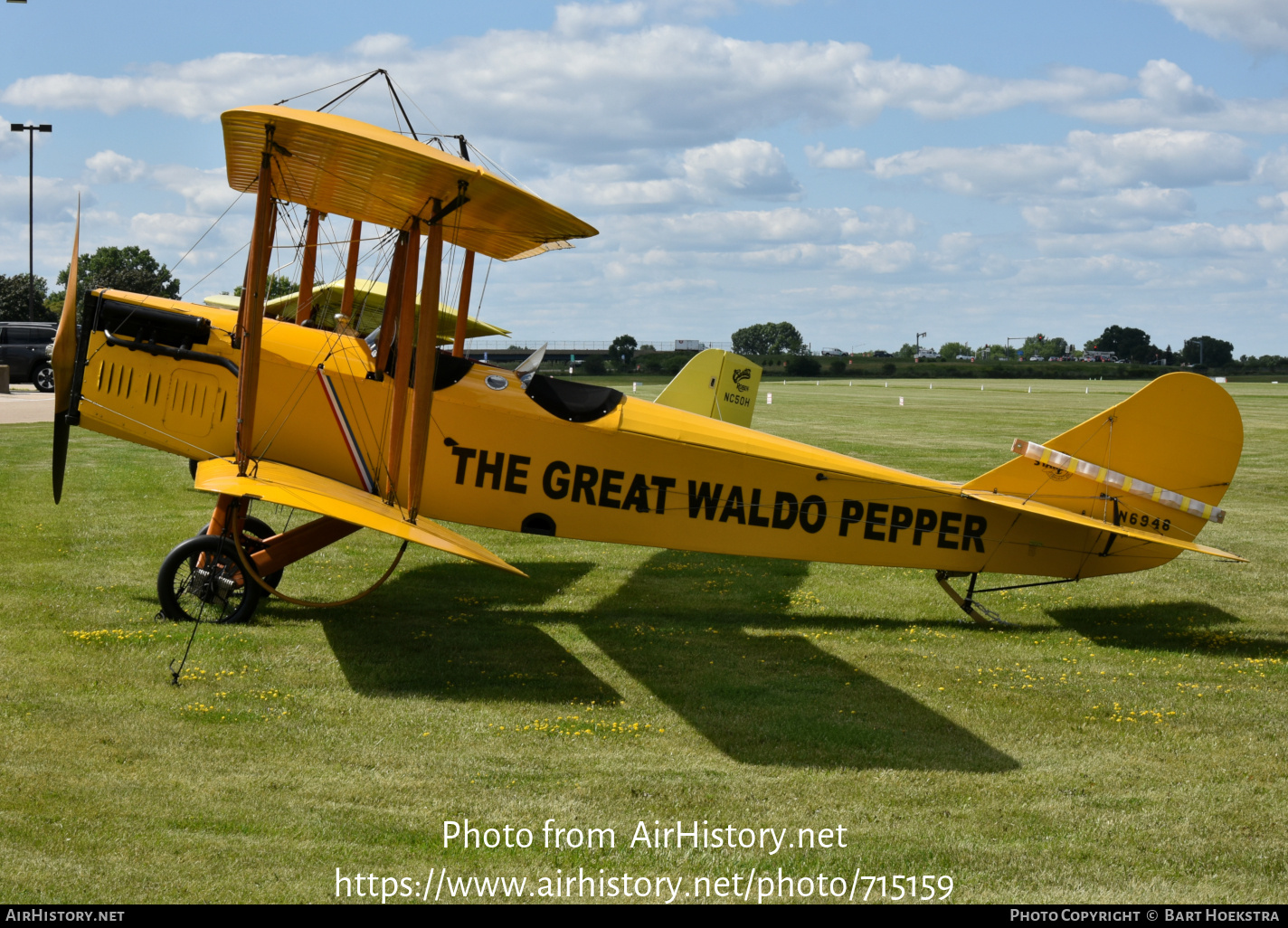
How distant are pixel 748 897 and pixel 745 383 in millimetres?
8601

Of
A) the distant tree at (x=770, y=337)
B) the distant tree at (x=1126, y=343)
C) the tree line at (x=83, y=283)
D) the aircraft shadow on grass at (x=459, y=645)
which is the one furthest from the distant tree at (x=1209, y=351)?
the aircraft shadow on grass at (x=459, y=645)

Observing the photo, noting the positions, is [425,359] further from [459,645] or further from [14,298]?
[14,298]

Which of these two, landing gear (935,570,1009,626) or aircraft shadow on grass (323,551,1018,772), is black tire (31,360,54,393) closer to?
aircraft shadow on grass (323,551,1018,772)

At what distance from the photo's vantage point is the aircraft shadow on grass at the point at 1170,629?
26.7 feet

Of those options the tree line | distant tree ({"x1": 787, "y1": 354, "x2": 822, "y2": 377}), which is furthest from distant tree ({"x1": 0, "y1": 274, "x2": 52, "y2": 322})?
distant tree ({"x1": 787, "y1": 354, "x2": 822, "y2": 377})

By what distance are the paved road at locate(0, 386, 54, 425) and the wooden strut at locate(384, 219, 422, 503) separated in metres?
18.8

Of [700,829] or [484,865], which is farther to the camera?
[700,829]

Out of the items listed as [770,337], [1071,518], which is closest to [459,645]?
[1071,518]

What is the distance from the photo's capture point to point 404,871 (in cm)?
416

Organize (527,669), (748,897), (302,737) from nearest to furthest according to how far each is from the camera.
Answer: (748,897), (302,737), (527,669)

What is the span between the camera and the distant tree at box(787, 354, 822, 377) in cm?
9831

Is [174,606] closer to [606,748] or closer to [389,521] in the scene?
[389,521]

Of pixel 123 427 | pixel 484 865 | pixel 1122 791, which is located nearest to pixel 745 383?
pixel 123 427

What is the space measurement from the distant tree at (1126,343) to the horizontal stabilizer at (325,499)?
157272mm
